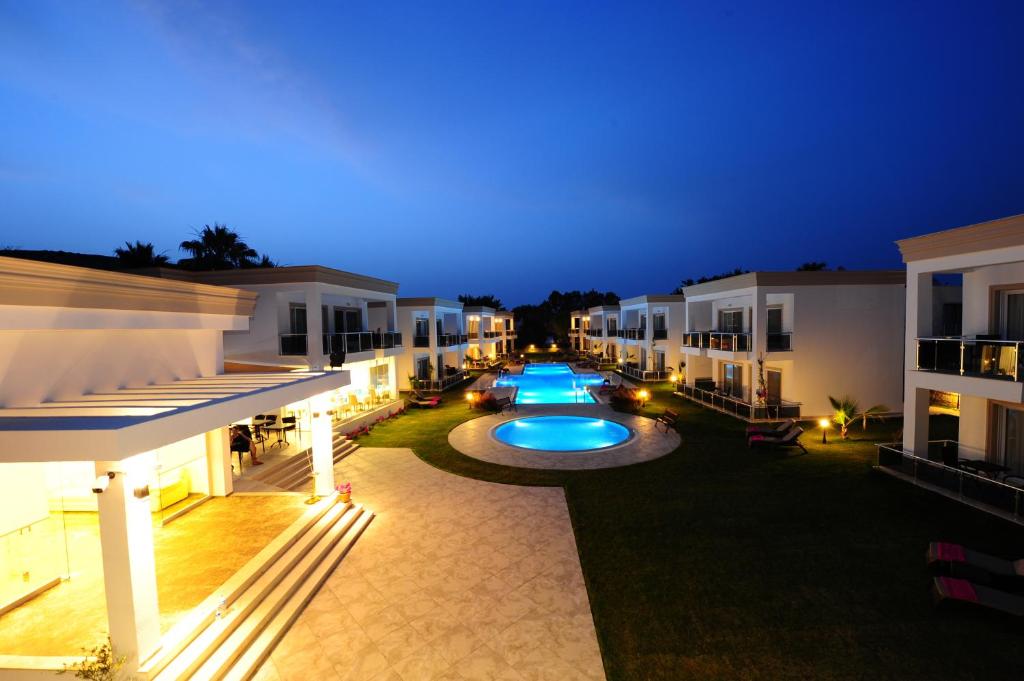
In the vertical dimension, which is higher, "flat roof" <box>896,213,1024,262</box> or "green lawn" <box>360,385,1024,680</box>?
"flat roof" <box>896,213,1024,262</box>

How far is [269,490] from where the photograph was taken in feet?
40.3

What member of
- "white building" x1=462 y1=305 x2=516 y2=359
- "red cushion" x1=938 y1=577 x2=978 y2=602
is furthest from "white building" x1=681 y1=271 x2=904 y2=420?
"white building" x1=462 y1=305 x2=516 y2=359

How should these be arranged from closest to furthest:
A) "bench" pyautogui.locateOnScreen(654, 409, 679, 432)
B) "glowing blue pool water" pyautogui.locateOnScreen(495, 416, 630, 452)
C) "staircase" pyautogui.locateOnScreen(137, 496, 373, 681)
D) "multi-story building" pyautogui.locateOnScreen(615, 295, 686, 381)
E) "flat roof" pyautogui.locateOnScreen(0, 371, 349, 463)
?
"flat roof" pyautogui.locateOnScreen(0, 371, 349, 463)
"staircase" pyautogui.locateOnScreen(137, 496, 373, 681)
"glowing blue pool water" pyautogui.locateOnScreen(495, 416, 630, 452)
"bench" pyautogui.locateOnScreen(654, 409, 679, 432)
"multi-story building" pyautogui.locateOnScreen(615, 295, 686, 381)

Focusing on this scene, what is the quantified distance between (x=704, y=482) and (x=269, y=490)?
39.5 feet

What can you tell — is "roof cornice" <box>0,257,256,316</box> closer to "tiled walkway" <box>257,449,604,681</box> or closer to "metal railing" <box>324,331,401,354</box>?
"metal railing" <box>324,331,401,354</box>

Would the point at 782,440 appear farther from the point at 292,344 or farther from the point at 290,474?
the point at 292,344

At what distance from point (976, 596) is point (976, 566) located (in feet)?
3.10

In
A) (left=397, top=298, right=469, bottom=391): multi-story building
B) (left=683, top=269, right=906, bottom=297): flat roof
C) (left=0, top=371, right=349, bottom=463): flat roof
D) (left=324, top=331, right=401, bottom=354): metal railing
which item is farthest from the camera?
(left=397, top=298, right=469, bottom=391): multi-story building

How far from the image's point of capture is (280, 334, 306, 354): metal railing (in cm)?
1836

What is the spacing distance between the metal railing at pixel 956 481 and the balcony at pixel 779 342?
701cm

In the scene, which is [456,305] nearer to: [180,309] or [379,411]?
[379,411]

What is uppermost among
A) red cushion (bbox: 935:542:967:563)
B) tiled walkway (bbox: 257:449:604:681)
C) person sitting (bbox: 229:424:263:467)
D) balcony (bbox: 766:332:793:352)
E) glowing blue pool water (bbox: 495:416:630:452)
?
balcony (bbox: 766:332:793:352)

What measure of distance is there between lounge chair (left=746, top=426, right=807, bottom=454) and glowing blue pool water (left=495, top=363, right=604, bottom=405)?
11.4m

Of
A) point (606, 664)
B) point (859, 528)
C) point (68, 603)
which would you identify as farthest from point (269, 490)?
point (859, 528)
